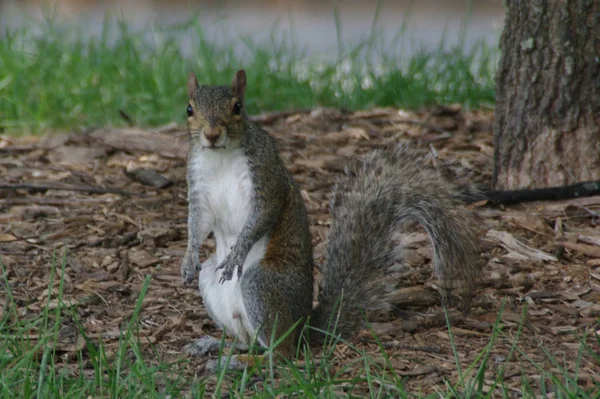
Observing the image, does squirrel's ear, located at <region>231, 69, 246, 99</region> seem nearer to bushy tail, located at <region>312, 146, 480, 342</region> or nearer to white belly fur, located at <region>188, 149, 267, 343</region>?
white belly fur, located at <region>188, 149, 267, 343</region>

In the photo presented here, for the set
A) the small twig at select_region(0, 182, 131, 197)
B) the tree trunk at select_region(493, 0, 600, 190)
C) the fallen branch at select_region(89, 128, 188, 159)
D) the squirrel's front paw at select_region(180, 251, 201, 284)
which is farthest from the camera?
the fallen branch at select_region(89, 128, 188, 159)

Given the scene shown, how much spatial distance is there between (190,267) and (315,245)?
2.49ft

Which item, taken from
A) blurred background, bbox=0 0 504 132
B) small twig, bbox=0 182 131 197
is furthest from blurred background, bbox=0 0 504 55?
small twig, bbox=0 182 131 197

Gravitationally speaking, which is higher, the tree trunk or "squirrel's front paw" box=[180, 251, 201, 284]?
the tree trunk

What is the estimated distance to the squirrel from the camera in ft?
8.87

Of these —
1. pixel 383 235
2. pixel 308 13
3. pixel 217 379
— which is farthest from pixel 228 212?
pixel 308 13

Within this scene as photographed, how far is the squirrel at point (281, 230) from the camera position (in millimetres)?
2703

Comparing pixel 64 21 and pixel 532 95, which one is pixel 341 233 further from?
pixel 64 21

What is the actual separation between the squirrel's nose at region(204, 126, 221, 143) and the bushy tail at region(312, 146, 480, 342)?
0.50 m

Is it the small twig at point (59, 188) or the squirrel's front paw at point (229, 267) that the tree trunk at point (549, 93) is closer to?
the squirrel's front paw at point (229, 267)

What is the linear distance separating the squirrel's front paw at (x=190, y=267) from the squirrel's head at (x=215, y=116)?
0.35 metres

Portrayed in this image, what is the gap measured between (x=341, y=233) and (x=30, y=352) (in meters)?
1.00

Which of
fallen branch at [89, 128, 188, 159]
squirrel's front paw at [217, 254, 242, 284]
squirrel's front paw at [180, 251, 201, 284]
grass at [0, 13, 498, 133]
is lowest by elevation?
squirrel's front paw at [180, 251, 201, 284]

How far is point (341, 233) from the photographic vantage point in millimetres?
2904
